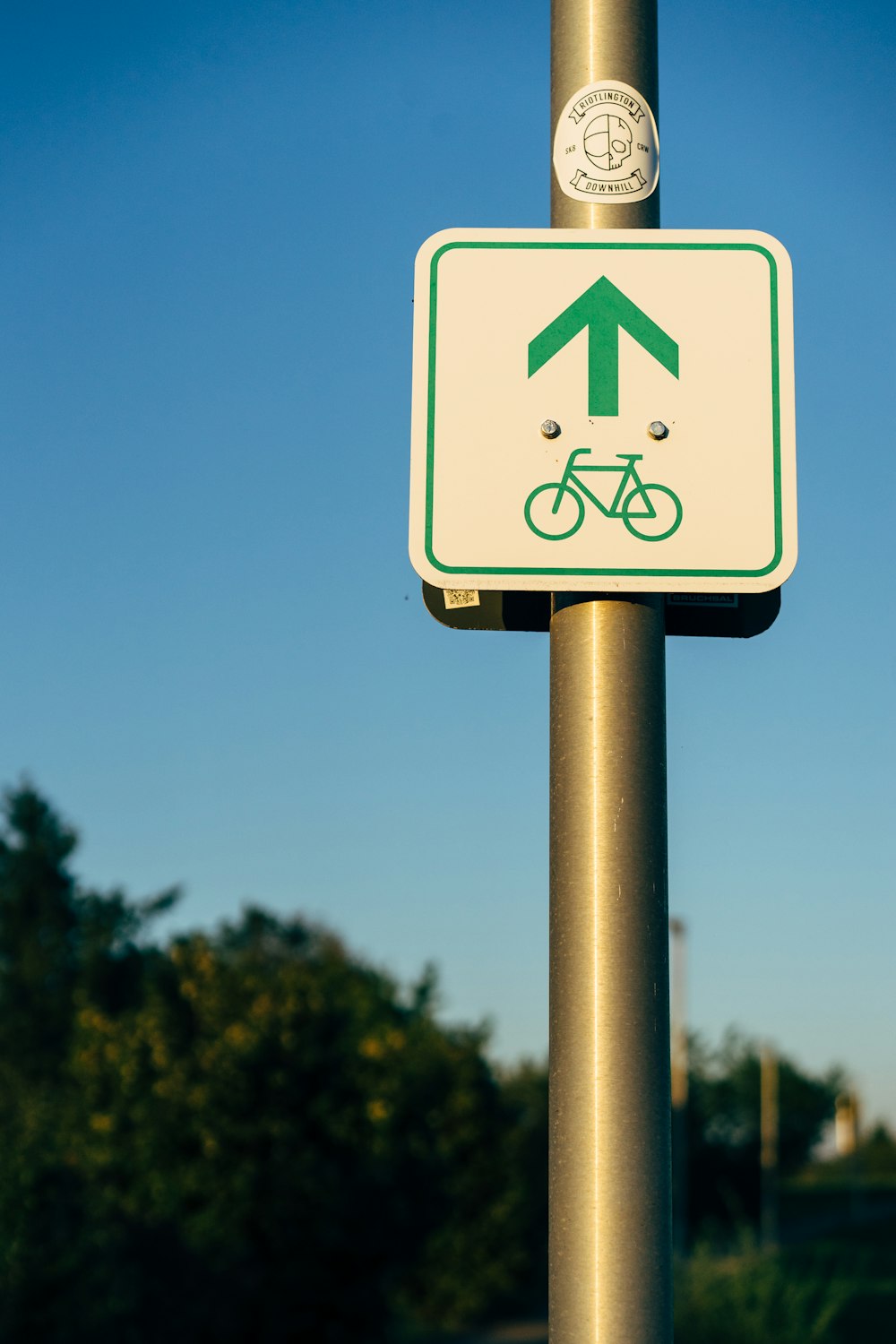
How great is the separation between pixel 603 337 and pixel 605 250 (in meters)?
0.14

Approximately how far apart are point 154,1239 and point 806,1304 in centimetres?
918

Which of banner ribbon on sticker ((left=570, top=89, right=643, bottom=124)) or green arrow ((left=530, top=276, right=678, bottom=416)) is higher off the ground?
banner ribbon on sticker ((left=570, top=89, right=643, bottom=124))

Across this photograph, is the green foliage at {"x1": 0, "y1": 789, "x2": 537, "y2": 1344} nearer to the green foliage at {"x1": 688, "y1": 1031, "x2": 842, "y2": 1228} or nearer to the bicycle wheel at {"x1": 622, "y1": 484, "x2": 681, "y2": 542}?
the green foliage at {"x1": 688, "y1": 1031, "x2": 842, "y2": 1228}

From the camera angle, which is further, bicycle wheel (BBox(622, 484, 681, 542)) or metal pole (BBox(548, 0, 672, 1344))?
bicycle wheel (BBox(622, 484, 681, 542))

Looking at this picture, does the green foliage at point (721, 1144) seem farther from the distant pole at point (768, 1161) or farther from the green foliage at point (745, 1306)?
the green foliage at point (745, 1306)

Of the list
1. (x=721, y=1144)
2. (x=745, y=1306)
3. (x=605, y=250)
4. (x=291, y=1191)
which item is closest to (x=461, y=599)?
(x=605, y=250)

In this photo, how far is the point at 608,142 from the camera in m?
2.02

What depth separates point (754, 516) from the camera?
1834 mm

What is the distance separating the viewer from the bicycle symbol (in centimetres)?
184

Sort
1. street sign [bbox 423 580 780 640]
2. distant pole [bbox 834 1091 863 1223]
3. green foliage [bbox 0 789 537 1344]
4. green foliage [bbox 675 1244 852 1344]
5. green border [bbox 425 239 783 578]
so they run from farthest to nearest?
distant pole [bbox 834 1091 863 1223]
green foliage [bbox 675 1244 852 1344]
green foliage [bbox 0 789 537 1344]
street sign [bbox 423 580 780 640]
green border [bbox 425 239 783 578]

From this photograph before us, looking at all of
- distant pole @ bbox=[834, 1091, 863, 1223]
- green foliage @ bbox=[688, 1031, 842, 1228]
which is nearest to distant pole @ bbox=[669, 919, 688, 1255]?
green foliage @ bbox=[688, 1031, 842, 1228]

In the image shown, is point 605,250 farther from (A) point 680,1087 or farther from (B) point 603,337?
(A) point 680,1087

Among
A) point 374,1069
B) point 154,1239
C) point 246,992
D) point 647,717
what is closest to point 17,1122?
point 154,1239

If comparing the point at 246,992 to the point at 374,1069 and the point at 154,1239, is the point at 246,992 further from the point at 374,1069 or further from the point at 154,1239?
the point at 154,1239
